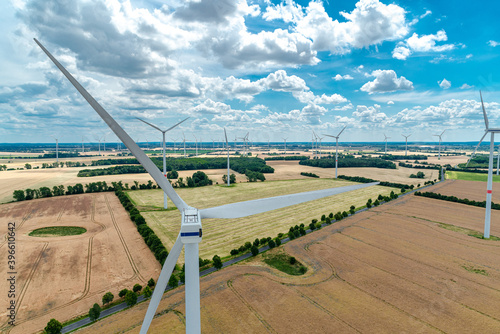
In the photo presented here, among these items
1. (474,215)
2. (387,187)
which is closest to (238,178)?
(387,187)

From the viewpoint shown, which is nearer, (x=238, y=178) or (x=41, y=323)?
(x=41, y=323)

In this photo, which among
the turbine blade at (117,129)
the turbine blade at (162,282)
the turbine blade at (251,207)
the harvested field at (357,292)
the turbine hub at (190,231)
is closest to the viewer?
the turbine hub at (190,231)

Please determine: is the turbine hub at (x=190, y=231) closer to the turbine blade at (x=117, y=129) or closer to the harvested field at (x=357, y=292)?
the turbine blade at (x=117, y=129)

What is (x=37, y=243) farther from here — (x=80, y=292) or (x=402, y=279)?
(x=402, y=279)

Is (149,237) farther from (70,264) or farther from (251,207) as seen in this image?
(251,207)

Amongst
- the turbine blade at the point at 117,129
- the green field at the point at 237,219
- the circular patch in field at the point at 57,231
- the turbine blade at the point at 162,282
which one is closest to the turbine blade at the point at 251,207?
the turbine blade at the point at 117,129

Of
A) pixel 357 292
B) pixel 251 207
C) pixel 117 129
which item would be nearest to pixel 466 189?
pixel 357 292
